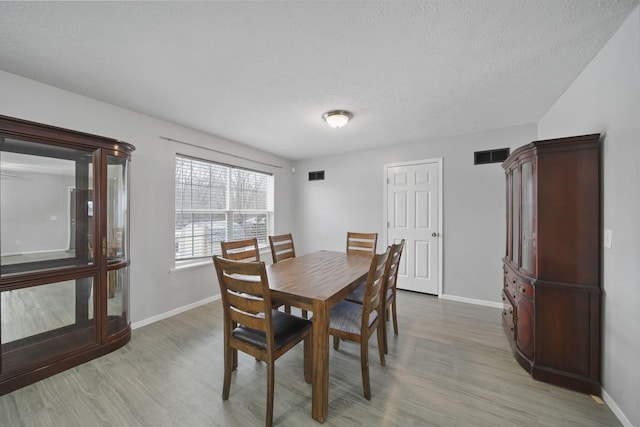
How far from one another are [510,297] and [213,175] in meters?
4.00

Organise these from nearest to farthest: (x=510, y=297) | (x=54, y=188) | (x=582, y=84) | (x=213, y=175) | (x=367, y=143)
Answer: (x=582, y=84)
(x=54, y=188)
(x=510, y=297)
(x=213, y=175)
(x=367, y=143)

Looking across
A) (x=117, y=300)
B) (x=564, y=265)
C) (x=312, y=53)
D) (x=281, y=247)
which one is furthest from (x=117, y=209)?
(x=564, y=265)

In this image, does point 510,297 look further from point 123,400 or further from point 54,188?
point 54,188

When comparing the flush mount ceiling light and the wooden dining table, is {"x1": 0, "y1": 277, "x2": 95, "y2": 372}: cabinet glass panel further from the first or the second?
the flush mount ceiling light

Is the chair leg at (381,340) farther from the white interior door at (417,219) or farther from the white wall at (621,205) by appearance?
the white interior door at (417,219)

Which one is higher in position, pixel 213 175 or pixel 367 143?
pixel 367 143

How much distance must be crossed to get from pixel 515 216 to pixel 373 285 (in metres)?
1.69

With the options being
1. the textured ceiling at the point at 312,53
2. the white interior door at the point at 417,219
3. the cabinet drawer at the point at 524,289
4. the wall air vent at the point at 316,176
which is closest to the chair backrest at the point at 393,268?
the cabinet drawer at the point at 524,289

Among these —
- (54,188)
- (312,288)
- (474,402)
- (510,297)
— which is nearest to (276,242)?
(312,288)

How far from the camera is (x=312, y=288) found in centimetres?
172

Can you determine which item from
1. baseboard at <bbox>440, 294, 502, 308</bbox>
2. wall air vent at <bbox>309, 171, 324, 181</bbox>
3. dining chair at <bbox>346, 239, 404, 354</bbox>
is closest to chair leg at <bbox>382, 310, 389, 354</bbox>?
dining chair at <bbox>346, 239, 404, 354</bbox>

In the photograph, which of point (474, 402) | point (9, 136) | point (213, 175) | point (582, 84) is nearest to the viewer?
point (474, 402)

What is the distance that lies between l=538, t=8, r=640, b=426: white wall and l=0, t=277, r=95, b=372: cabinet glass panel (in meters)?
3.97

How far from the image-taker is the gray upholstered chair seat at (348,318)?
1.81 metres
